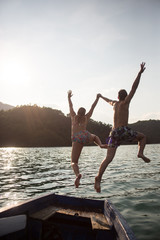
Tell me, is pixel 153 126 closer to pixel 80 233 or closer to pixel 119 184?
pixel 119 184

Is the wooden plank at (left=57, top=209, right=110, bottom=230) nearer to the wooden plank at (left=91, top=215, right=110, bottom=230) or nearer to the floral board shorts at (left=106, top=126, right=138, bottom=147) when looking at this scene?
the wooden plank at (left=91, top=215, right=110, bottom=230)

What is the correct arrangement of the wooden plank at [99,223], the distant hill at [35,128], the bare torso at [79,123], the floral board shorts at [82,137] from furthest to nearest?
the distant hill at [35,128] → the bare torso at [79,123] → the floral board shorts at [82,137] → the wooden plank at [99,223]

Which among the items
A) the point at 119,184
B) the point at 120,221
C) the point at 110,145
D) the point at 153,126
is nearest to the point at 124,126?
the point at 110,145

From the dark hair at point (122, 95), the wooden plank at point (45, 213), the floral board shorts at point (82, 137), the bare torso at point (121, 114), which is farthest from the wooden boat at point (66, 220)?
the dark hair at point (122, 95)

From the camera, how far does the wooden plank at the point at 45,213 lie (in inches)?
246

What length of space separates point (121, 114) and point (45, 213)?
3939 millimetres

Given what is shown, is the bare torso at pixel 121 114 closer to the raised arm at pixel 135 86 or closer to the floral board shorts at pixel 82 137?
the raised arm at pixel 135 86

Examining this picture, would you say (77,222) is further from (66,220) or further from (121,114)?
(121,114)

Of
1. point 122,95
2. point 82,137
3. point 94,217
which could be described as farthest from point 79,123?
point 94,217

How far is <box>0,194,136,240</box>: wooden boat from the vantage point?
4.05 metres

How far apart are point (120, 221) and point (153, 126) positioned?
645 ft

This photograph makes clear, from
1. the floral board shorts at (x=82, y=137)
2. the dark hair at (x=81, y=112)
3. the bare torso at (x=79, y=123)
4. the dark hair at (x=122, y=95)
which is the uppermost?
the dark hair at (x=122, y=95)

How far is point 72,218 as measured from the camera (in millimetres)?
6562

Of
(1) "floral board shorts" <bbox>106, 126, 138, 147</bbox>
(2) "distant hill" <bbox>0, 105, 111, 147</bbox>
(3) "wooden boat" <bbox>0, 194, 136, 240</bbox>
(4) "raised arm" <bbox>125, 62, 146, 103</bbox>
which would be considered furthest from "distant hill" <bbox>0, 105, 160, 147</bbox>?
(4) "raised arm" <bbox>125, 62, 146, 103</bbox>
